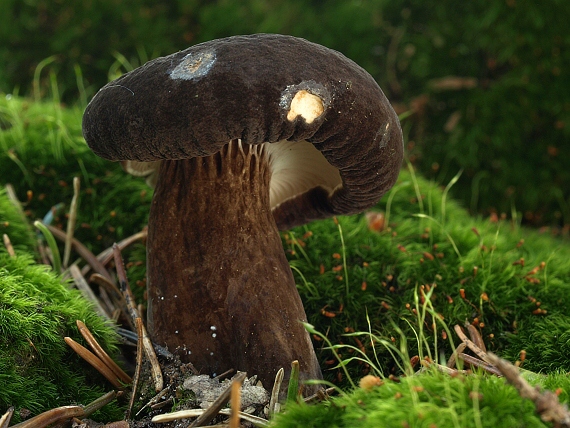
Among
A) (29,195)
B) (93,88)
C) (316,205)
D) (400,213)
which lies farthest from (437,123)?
(29,195)

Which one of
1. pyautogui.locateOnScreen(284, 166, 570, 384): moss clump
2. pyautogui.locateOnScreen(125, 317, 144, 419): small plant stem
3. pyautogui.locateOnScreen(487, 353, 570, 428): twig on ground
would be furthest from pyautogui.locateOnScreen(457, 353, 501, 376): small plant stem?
pyautogui.locateOnScreen(125, 317, 144, 419): small plant stem

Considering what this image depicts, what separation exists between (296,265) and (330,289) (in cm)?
23

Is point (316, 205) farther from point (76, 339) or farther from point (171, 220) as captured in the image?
point (76, 339)

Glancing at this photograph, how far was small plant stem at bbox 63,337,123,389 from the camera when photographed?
225cm

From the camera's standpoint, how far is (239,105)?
6.05ft

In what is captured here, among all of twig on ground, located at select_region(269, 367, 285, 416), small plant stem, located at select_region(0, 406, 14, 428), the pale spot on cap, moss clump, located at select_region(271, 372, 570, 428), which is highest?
the pale spot on cap

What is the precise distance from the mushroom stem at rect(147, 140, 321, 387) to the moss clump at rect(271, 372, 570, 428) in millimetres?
547

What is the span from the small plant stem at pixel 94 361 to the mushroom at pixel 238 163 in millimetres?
232

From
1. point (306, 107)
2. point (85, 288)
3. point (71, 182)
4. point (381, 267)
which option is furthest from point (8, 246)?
point (381, 267)

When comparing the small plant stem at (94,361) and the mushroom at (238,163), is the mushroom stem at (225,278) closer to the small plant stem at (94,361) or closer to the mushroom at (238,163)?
the mushroom at (238,163)

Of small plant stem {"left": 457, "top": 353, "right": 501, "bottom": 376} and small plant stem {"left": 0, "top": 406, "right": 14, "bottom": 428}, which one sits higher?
small plant stem {"left": 0, "top": 406, "right": 14, "bottom": 428}

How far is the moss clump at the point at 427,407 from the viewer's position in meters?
1.50

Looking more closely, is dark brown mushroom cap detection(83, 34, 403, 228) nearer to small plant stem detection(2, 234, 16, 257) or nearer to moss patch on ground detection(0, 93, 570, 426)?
moss patch on ground detection(0, 93, 570, 426)

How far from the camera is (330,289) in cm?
288
